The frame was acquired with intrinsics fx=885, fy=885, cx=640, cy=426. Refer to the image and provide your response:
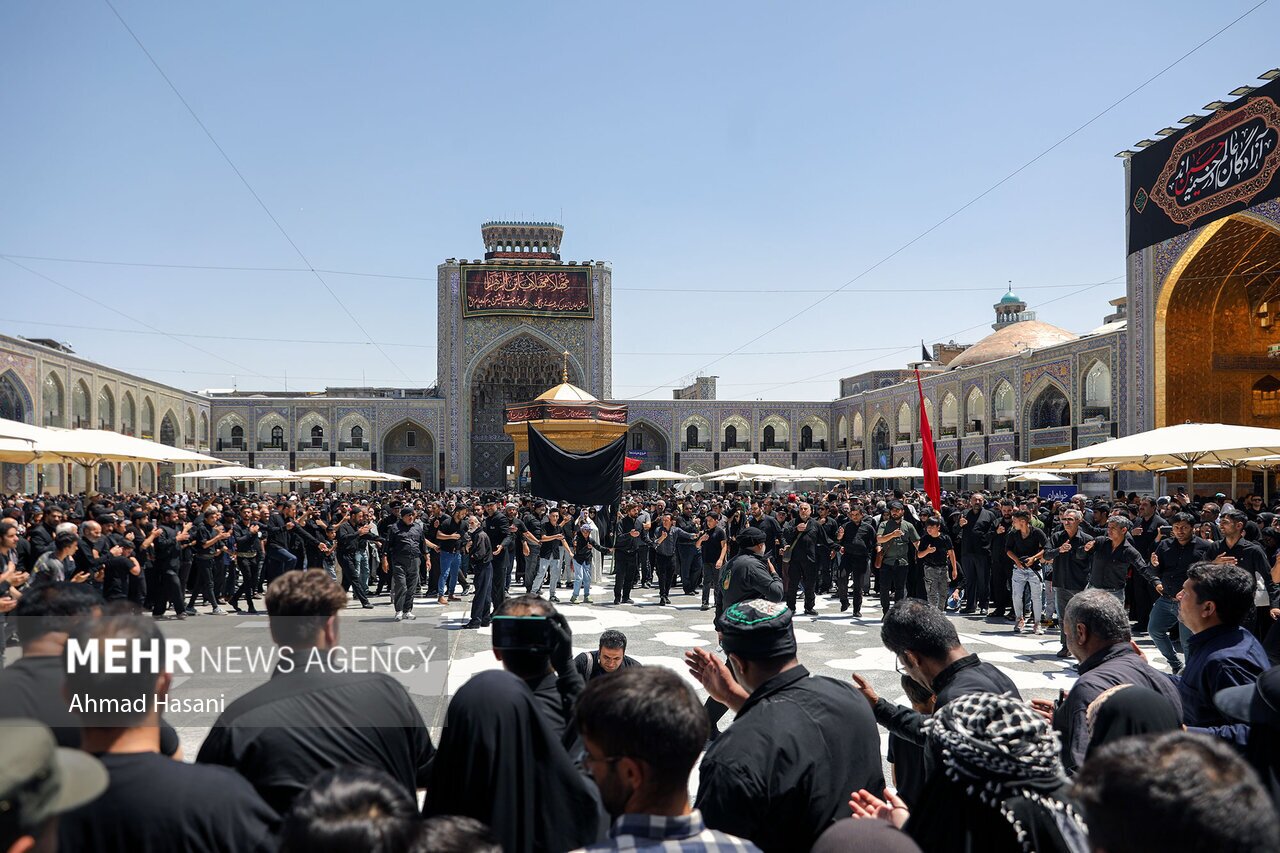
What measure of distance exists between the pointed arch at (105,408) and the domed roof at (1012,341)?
103 feet

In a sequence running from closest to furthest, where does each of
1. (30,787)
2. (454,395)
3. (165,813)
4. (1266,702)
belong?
(30,787)
(165,813)
(1266,702)
(454,395)

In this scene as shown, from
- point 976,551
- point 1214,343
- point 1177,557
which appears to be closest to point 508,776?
point 1177,557

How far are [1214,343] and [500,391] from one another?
30.2m

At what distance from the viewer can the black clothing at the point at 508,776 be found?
205 centimetres

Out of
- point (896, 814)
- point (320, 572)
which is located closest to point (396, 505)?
point (320, 572)

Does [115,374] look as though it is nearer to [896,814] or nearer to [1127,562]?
[1127,562]

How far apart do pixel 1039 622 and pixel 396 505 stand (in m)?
8.33

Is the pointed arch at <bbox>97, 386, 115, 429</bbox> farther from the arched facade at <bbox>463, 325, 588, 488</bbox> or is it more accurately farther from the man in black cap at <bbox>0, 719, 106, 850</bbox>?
the man in black cap at <bbox>0, 719, 106, 850</bbox>

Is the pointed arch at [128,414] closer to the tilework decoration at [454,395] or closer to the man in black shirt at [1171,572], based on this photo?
the tilework decoration at [454,395]

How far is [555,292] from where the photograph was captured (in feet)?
126

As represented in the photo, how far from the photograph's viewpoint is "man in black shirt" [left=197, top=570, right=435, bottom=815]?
2018 mm

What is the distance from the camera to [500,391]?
43031mm

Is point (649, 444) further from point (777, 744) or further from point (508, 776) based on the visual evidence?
point (508, 776)

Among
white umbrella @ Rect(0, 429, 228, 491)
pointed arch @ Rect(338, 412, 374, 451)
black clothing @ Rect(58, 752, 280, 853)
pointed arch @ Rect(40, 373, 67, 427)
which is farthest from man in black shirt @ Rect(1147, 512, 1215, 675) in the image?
pointed arch @ Rect(338, 412, 374, 451)
